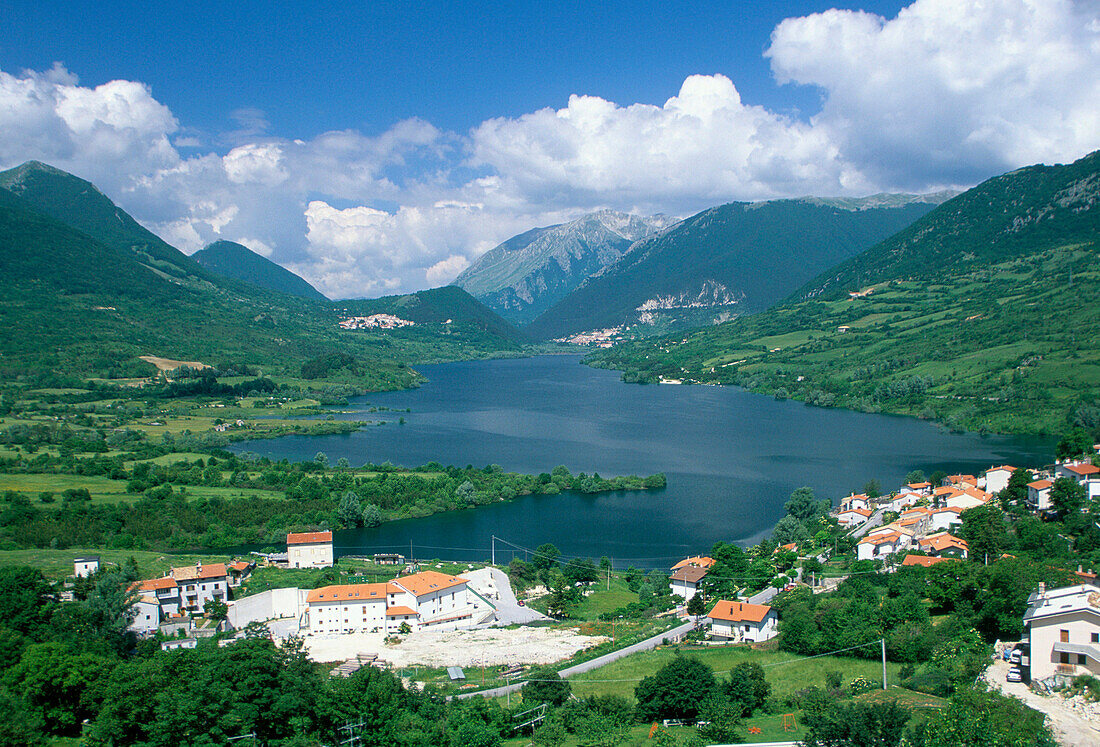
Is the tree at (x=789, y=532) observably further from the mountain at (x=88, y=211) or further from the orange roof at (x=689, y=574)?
the mountain at (x=88, y=211)

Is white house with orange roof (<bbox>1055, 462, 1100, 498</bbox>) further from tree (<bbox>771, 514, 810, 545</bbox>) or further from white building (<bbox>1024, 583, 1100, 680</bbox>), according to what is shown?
white building (<bbox>1024, 583, 1100, 680</bbox>)

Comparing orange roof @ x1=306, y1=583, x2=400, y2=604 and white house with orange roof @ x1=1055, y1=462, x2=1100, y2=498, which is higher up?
white house with orange roof @ x1=1055, y1=462, x2=1100, y2=498

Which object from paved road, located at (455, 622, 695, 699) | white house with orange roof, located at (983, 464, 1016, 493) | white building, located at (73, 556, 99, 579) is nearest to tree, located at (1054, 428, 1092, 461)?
white house with orange roof, located at (983, 464, 1016, 493)

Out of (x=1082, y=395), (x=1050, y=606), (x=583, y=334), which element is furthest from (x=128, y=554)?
(x=583, y=334)

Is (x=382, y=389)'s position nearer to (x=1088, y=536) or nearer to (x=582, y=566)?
(x=582, y=566)

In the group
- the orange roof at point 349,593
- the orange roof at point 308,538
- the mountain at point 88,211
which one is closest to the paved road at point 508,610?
the orange roof at point 349,593

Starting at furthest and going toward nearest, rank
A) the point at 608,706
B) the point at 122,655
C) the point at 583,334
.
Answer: the point at 583,334
the point at 122,655
the point at 608,706
